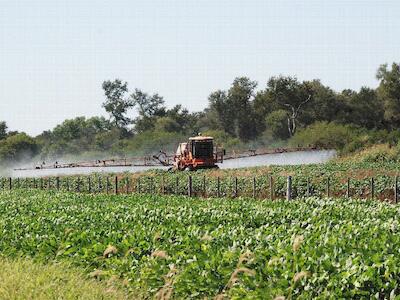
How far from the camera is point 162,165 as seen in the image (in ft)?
260

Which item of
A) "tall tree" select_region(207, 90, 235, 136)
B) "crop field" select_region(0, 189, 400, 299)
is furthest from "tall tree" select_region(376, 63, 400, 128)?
"crop field" select_region(0, 189, 400, 299)

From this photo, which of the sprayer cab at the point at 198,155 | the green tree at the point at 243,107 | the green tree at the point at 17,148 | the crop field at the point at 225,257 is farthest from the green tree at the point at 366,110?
the crop field at the point at 225,257

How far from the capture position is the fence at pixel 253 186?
34312 mm

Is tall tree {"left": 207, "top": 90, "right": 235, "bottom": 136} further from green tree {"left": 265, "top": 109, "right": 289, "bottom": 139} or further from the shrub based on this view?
the shrub

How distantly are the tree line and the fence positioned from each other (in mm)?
26866

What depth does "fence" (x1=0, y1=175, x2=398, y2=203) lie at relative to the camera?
34.3 metres

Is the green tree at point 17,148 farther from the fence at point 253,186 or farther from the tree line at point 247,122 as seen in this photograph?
the fence at point 253,186

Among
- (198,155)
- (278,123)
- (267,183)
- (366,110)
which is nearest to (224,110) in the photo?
(278,123)

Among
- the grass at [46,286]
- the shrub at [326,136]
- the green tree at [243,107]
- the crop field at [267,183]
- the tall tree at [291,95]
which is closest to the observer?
the grass at [46,286]

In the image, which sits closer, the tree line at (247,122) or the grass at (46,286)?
the grass at (46,286)

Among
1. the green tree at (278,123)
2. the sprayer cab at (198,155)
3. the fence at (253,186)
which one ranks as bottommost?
the fence at (253,186)

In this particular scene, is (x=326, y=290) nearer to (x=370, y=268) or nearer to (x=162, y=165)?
(x=370, y=268)

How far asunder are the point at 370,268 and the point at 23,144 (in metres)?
125

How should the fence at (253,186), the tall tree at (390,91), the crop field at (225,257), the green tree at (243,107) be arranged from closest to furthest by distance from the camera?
the crop field at (225,257), the fence at (253,186), the tall tree at (390,91), the green tree at (243,107)
